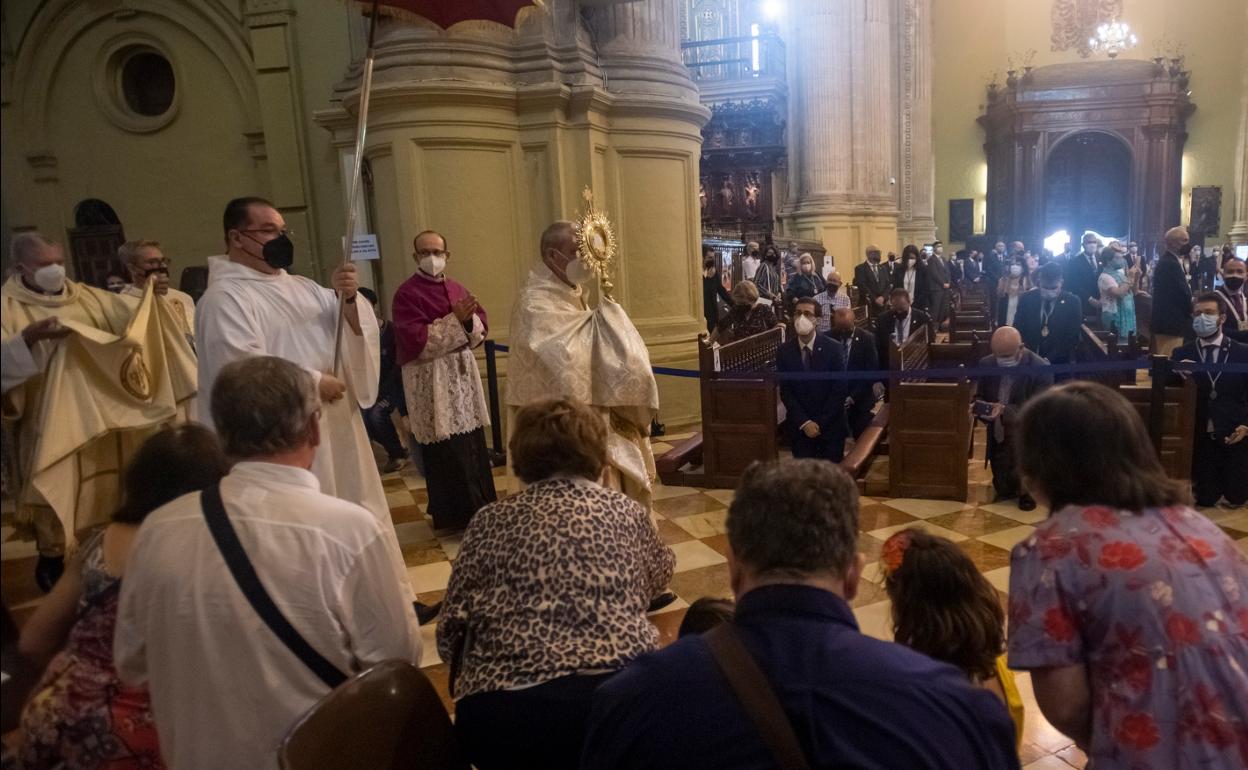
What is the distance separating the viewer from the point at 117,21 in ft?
22.9

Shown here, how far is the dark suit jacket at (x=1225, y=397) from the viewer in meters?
4.82

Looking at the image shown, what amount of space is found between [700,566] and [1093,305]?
768 centimetres

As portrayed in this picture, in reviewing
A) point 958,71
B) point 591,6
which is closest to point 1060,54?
point 958,71

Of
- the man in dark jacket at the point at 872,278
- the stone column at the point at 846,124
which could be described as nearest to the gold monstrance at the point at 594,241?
the man in dark jacket at the point at 872,278

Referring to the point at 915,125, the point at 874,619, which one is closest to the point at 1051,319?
the point at 874,619

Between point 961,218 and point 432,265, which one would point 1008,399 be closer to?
point 432,265

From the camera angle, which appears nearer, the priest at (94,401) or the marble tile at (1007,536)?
the priest at (94,401)

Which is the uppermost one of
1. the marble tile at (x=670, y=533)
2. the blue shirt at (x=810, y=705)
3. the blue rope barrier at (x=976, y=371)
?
the blue shirt at (x=810, y=705)

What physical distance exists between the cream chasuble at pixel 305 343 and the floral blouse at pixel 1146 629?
1.99 m

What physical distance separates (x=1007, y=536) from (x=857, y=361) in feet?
5.41

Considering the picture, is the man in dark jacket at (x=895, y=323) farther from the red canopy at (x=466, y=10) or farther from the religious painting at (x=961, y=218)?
the religious painting at (x=961, y=218)

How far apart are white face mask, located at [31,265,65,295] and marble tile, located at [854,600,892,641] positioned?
120 inches

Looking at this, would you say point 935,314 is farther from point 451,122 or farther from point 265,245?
point 265,245

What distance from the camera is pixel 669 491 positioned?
5789 millimetres
